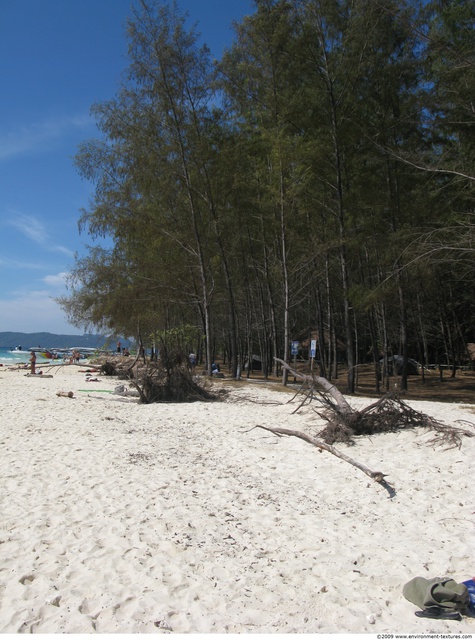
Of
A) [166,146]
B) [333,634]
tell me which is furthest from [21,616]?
[166,146]

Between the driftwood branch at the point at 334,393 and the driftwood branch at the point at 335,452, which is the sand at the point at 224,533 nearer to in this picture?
the driftwood branch at the point at 335,452

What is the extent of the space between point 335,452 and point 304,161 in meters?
10.3

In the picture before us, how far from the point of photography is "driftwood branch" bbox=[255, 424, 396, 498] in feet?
18.5

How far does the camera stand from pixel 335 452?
677 cm

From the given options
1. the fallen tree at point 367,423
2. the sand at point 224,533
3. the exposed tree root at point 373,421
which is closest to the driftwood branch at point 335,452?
the fallen tree at point 367,423

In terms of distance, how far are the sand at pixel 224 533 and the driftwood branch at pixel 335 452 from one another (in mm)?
102

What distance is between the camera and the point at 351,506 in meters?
5.15

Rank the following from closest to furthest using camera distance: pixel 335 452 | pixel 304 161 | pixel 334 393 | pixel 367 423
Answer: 1. pixel 335 452
2. pixel 367 423
3. pixel 334 393
4. pixel 304 161

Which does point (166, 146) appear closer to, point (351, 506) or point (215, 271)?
point (215, 271)

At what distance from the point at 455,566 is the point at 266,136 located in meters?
13.2

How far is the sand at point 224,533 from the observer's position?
3.09 meters

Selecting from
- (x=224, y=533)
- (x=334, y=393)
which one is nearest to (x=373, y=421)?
(x=334, y=393)

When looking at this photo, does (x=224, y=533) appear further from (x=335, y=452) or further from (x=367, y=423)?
(x=367, y=423)

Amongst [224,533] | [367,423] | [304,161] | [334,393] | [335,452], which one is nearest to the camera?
[224,533]
